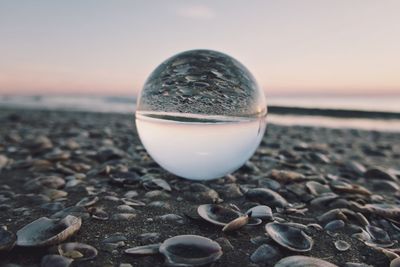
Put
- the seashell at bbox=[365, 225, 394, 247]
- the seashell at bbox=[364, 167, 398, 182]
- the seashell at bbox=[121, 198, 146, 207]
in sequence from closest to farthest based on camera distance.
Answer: the seashell at bbox=[365, 225, 394, 247] → the seashell at bbox=[121, 198, 146, 207] → the seashell at bbox=[364, 167, 398, 182]

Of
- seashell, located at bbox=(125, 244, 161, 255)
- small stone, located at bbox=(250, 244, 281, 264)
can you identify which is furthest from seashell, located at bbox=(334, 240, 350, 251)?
seashell, located at bbox=(125, 244, 161, 255)

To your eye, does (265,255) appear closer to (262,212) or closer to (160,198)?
(262,212)

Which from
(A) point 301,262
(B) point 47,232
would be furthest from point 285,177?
(B) point 47,232

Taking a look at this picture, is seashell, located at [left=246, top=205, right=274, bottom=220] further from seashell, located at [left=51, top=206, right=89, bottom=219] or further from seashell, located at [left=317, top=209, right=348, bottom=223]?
seashell, located at [left=51, top=206, right=89, bottom=219]

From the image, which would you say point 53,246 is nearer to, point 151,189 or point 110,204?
point 110,204

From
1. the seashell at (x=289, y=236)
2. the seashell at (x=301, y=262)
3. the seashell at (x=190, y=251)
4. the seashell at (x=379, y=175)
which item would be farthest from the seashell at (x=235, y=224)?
the seashell at (x=379, y=175)

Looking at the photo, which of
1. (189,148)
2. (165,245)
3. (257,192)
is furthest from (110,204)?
(257,192)
